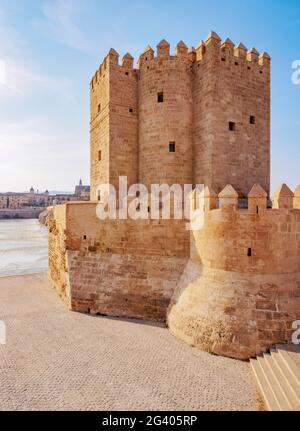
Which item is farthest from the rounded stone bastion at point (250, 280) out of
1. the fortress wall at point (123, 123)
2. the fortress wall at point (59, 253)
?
the fortress wall at point (123, 123)

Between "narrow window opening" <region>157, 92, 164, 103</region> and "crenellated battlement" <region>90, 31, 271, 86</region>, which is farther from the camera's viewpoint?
"narrow window opening" <region>157, 92, 164, 103</region>

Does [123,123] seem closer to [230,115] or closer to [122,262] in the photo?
[230,115]

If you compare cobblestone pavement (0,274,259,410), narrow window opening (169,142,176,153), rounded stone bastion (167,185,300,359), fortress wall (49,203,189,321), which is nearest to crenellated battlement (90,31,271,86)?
narrow window opening (169,142,176,153)

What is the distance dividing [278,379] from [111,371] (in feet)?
12.6

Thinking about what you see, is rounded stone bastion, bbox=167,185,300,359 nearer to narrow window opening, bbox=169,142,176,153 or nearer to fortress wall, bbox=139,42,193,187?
fortress wall, bbox=139,42,193,187

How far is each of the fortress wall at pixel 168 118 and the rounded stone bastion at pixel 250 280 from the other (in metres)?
5.43

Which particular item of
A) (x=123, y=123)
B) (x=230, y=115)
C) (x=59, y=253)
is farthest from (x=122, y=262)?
(x=230, y=115)

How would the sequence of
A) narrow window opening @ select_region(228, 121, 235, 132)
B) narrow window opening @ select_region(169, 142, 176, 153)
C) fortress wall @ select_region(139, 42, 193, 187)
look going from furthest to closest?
narrow window opening @ select_region(169, 142, 176, 153)
fortress wall @ select_region(139, 42, 193, 187)
narrow window opening @ select_region(228, 121, 235, 132)

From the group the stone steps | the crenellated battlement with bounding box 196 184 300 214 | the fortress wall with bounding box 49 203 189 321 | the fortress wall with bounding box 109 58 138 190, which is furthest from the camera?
the fortress wall with bounding box 109 58 138 190

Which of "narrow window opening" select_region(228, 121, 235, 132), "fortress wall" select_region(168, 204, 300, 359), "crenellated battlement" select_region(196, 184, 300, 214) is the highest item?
"narrow window opening" select_region(228, 121, 235, 132)

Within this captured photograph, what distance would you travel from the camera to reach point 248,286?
24.6 feet

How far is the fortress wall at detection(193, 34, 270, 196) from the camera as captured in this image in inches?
478

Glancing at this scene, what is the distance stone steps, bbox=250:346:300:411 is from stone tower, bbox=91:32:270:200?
7357mm

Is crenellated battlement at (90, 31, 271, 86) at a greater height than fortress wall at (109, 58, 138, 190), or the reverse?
crenellated battlement at (90, 31, 271, 86)
